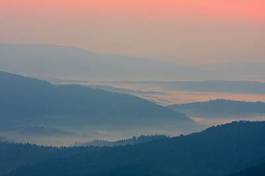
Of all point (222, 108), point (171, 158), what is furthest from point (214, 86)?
point (171, 158)

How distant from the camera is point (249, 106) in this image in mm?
118750

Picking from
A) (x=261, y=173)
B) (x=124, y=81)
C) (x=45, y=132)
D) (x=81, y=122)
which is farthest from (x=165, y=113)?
(x=261, y=173)

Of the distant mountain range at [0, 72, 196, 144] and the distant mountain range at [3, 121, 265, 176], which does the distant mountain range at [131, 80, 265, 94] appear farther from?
the distant mountain range at [3, 121, 265, 176]

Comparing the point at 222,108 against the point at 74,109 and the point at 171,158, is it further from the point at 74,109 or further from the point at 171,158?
the point at 171,158

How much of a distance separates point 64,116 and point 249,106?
734 inches

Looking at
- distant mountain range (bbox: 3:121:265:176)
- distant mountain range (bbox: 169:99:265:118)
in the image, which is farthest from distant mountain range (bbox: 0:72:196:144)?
distant mountain range (bbox: 3:121:265:176)

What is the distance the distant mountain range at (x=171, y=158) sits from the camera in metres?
56.8

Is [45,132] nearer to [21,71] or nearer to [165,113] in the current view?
[165,113]

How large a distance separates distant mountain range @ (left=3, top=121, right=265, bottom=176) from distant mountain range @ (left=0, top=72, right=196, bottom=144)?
4215 cm

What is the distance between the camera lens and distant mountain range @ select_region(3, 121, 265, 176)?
56.8 meters

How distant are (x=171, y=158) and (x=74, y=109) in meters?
62.6

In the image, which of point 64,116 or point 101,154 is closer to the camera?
point 101,154

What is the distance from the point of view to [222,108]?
11788 cm

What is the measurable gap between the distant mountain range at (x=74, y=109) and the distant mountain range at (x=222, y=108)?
9.31 ft
